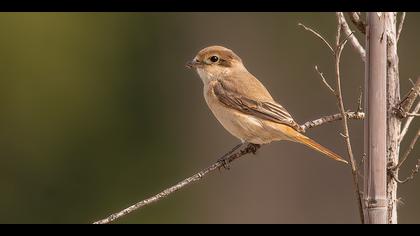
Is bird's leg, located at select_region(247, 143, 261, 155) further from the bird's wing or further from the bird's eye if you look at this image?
the bird's eye

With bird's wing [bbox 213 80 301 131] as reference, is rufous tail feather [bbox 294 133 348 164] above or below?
below

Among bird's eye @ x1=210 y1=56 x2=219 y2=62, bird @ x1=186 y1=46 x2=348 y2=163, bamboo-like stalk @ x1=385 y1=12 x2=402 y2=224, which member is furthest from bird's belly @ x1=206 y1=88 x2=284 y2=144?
bamboo-like stalk @ x1=385 y1=12 x2=402 y2=224

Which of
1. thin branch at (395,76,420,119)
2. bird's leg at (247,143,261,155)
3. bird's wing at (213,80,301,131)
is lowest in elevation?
thin branch at (395,76,420,119)

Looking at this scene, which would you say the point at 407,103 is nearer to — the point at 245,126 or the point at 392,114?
the point at 392,114

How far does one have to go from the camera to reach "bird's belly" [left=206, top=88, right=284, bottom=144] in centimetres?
532

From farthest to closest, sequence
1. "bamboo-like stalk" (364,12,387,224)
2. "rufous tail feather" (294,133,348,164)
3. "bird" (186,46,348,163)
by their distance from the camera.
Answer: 1. "bird" (186,46,348,163)
2. "rufous tail feather" (294,133,348,164)
3. "bamboo-like stalk" (364,12,387,224)

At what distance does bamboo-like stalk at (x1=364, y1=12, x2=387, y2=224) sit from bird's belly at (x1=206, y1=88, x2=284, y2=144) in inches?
79.9

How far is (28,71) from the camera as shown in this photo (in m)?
12.0

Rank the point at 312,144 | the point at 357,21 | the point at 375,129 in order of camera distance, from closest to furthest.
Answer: the point at 375,129 → the point at 357,21 → the point at 312,144

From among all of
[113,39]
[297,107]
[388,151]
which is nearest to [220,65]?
[388,151]

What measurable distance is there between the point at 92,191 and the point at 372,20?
29.2 feet

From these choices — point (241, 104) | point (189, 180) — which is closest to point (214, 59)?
point (241, 104)

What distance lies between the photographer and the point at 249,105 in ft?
18.2

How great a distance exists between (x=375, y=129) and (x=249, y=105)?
8.06 feet
